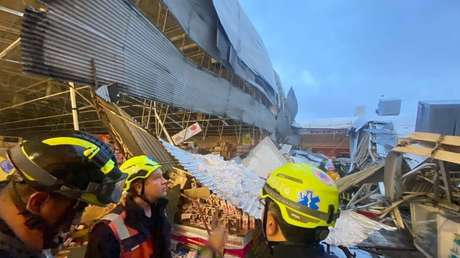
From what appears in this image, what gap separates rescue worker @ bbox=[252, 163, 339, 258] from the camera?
5.23 feet

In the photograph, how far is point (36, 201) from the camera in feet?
4.13

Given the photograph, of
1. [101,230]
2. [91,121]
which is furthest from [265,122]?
[101,230]

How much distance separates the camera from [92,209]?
4570 millimetres

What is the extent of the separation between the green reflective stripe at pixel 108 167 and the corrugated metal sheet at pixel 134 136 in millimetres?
2847

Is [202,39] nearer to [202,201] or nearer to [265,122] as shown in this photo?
[202,201]

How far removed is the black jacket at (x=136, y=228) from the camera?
92.7 inches

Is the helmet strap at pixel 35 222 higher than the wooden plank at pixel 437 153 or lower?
lower

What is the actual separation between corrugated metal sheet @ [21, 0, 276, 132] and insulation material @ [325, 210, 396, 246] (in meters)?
2.88

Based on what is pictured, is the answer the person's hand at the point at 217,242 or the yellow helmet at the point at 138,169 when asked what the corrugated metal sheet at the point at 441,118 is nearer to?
the yellow helmet at the point at 138,169

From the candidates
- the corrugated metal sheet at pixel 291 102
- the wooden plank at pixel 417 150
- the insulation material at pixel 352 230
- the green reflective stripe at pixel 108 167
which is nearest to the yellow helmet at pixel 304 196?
the green reflective stripe at pixel 108 167

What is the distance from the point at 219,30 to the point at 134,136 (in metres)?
2.87

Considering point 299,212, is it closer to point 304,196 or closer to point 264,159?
point 304,196

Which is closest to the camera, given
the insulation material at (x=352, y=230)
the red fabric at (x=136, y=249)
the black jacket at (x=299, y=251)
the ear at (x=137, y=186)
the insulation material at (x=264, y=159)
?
the black jacket at (x=299, y=251)

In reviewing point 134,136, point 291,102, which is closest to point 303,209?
point 134,136
